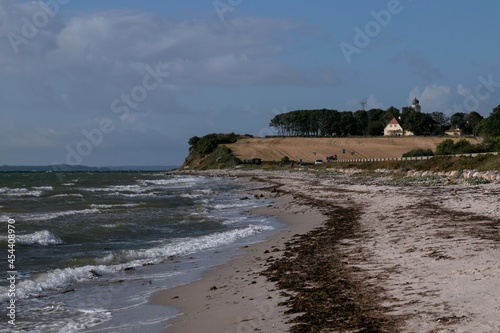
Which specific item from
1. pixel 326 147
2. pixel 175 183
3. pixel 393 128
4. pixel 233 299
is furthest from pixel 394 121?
pixel 233 299

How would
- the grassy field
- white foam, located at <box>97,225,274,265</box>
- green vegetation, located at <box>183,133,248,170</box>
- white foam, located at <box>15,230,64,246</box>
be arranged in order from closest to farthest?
white foam, located at <box>97,225,274,265</box> < white foam, located at <box>15,230,64,246</box> < the grassy field < green vegetation, located at <box>183,133,248,170</box>

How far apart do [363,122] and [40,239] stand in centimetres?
16550

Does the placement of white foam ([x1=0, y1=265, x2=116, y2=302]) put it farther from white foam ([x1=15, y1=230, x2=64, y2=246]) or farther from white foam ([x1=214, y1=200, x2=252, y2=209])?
white foam ([x1=214, y1=200, x2=252, y2=209])

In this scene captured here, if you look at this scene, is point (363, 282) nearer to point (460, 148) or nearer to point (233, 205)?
point (233, 205)

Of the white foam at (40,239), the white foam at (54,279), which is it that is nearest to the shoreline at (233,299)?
the white foam at (54,279)

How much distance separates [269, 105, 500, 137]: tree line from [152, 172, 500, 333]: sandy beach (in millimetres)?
130270

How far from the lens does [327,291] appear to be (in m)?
9.73

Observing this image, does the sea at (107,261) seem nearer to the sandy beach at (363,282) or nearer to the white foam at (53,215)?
the white foam at (53,215)

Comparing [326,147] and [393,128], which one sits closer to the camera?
[326,147]

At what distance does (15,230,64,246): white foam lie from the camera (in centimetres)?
2009

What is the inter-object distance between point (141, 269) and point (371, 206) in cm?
1398

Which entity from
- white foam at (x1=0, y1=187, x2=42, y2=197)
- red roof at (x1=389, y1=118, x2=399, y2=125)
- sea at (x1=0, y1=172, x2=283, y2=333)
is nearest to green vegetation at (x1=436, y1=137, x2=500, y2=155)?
sea at (x1=0, y1=172, x2=283, y2=333)

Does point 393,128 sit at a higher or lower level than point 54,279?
higher

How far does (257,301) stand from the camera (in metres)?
9.83
